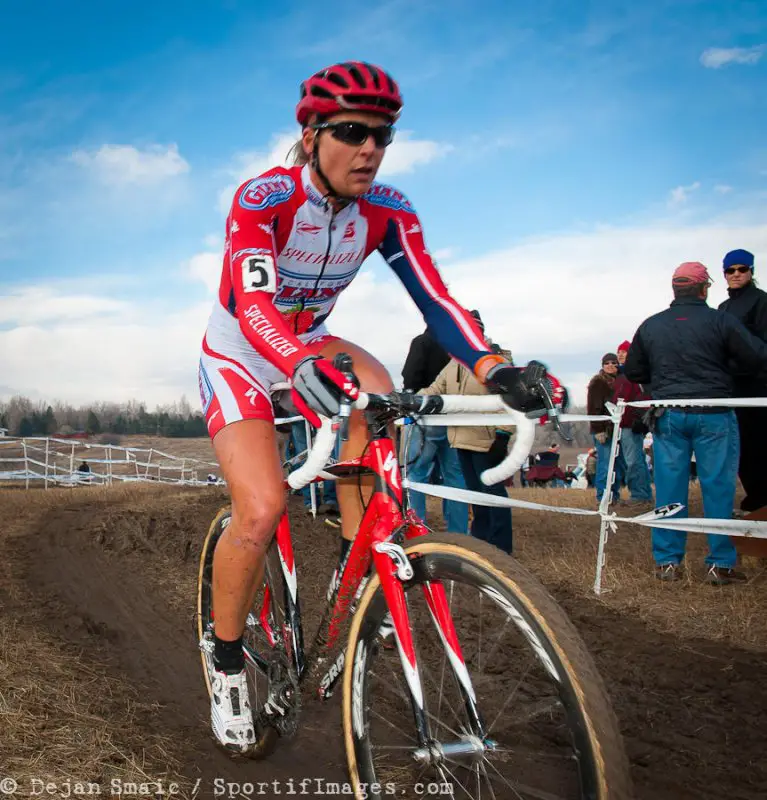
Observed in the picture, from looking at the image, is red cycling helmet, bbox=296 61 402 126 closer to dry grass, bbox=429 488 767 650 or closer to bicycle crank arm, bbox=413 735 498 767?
bicycle crank arm, bbox=413 735 498 767

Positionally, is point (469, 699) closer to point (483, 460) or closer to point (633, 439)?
point (483, 460)

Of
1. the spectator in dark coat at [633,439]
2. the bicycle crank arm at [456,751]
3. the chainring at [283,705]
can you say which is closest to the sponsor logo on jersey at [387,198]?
the chainring at [283,705]

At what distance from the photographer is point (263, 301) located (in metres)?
2.77

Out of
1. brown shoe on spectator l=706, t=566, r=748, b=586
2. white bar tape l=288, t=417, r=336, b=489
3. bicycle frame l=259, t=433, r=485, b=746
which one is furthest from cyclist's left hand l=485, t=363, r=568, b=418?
brown shoe on spectator l=706, t=566, r=748, b=586

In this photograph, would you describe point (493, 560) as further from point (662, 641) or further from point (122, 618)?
point (122, 618)

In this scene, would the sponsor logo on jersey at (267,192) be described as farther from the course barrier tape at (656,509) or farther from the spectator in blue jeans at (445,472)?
the spectator in blue jeans at (445,472)

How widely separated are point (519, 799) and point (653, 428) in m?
4.50

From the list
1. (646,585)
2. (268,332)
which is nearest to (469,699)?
(268,332)

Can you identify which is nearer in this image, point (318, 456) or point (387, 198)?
point (318, 456)

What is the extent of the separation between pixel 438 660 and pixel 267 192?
2.08m

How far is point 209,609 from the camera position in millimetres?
3975

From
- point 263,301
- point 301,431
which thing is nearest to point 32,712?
point 263,301

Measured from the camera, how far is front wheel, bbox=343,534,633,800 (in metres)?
1.89

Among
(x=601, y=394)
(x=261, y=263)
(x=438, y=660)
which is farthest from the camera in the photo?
(x=601, y=394)
